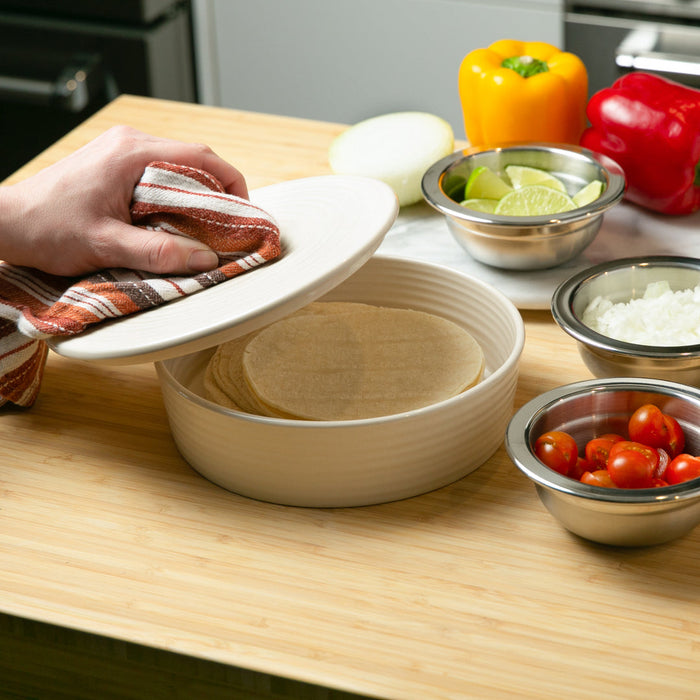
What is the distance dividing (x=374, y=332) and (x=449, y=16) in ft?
5.22

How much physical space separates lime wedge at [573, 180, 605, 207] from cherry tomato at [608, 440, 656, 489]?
0.50m

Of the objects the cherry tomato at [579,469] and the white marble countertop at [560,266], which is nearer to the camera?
the cherry tomato at [579,469]

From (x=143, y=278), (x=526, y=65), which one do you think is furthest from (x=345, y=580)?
(x=526, y=65)

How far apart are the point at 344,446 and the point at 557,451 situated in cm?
17

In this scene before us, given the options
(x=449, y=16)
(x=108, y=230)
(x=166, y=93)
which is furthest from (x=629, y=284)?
(x=166, y=93)

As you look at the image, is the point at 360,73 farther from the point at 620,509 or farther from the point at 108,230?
the point at 620,509

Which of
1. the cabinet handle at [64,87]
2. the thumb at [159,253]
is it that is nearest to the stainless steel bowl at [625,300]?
the thumb at [159,253]

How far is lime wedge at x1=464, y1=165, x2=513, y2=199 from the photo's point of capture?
47.9 inches

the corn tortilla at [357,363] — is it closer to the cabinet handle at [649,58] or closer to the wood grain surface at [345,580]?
the wood grain surface at [345,580]

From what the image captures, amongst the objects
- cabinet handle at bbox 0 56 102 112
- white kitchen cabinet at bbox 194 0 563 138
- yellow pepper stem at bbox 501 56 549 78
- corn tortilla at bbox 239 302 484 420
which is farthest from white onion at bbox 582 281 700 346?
cabinet handle at bbox 0 56 102 112

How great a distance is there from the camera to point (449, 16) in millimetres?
2334

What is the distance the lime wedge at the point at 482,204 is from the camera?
120 centimetres

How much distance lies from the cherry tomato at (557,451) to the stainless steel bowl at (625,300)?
0.15m

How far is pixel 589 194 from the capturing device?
3.87 ft
